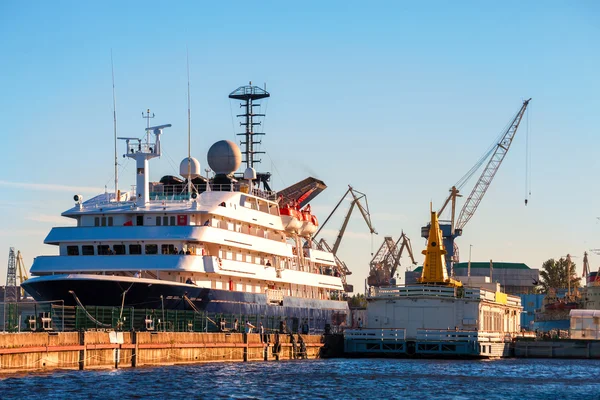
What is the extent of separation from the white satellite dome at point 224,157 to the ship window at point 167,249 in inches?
521

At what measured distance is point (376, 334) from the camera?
72.4 m

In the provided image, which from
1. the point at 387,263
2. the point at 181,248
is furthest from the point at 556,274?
the point at 181,248

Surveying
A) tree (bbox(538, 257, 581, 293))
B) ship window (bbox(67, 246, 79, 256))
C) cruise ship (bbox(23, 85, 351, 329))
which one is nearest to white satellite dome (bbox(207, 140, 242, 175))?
cruise ship (bbox(23, 85, 351, 329))

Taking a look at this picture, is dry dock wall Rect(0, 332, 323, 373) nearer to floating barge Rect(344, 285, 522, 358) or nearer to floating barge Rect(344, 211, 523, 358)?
floating barge Rect(344, 285, 522, 358)

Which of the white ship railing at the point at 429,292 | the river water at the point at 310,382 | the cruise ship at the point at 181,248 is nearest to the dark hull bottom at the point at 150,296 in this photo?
the cruise ship at the point at 181,248

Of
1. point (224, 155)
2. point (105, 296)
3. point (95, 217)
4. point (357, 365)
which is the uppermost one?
point (224, 155)

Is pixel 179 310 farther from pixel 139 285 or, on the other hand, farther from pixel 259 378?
pixel 259 378

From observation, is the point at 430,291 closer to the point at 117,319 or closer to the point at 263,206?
the point at 263,206

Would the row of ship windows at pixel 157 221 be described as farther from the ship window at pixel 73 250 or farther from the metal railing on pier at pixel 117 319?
the metal railing on pier at pixel 117 319

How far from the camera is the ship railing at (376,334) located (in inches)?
2837

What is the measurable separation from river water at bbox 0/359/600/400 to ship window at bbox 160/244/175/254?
1039 cm

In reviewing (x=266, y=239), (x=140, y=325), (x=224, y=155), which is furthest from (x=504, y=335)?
(x=140, y=325)

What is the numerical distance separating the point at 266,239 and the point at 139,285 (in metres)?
17.9

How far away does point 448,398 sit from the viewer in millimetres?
44656
